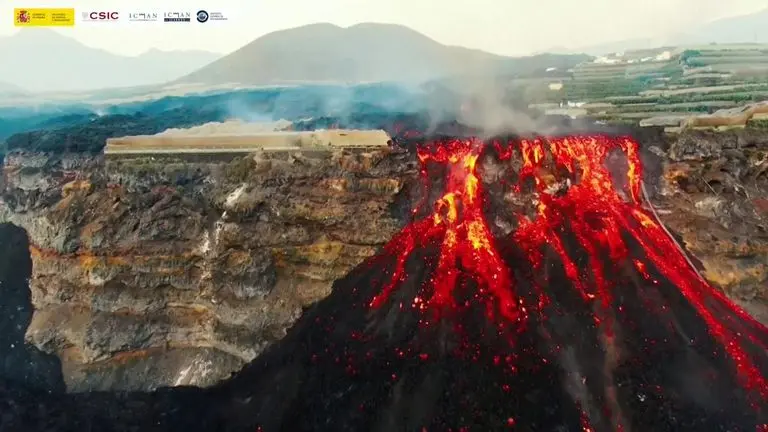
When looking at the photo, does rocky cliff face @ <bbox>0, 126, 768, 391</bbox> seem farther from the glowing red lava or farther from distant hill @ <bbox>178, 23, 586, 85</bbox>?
distant hill @ <bbox>178, 23, 586, 85</bbox>

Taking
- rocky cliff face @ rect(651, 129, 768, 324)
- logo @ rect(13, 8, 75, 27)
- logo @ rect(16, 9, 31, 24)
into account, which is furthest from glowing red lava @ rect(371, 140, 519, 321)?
logo @ rect(16, 9, 31, 24)

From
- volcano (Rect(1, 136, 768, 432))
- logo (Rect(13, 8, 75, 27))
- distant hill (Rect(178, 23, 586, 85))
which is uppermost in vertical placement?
logo (Rect(13, 8, 75, 27))

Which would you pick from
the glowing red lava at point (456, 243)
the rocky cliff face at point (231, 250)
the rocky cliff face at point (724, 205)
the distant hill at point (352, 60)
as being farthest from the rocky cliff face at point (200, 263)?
the rocky cliff face at point (724, 205)

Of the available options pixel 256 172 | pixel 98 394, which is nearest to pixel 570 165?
pixel 256 172

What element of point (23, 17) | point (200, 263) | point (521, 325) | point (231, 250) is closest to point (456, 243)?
point (521, 325)

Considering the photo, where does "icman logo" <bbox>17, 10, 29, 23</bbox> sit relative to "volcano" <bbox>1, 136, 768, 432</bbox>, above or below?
above

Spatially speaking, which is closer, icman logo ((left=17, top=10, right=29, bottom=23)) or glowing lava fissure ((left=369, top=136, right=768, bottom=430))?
glowing lava fissure ((left=369, top=136, right=768, bottom=430))

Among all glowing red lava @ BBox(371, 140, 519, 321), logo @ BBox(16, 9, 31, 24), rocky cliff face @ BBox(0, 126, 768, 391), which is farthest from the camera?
logo @ BBox(16, 9, 31, 24)

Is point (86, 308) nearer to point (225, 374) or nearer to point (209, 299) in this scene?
point (209, 299)

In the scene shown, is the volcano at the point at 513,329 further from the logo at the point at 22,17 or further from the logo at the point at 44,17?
the logo at the point at 22,17
